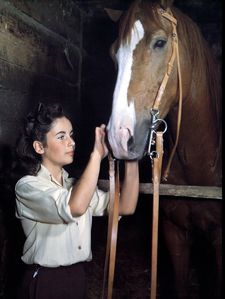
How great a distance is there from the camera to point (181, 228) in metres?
2.35

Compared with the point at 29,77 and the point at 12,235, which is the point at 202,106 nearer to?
the point at 29,77

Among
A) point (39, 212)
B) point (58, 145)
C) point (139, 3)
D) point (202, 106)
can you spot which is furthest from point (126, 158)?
point (139, 3)

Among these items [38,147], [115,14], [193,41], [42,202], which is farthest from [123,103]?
[115,14]

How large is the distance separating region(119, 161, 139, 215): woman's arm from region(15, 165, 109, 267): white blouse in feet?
0.68

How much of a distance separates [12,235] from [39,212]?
890mm

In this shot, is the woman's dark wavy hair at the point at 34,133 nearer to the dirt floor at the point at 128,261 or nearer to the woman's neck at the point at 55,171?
the woman's neck at the point at 55,171

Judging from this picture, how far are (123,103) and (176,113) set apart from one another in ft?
1.67

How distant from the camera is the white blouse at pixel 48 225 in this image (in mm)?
1450

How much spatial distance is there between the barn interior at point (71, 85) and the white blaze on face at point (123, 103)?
19.1 inches

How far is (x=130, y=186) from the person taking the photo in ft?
5.39

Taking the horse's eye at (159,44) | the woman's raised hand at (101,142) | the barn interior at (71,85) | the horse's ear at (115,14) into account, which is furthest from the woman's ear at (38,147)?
the horse's ear at (115,14)

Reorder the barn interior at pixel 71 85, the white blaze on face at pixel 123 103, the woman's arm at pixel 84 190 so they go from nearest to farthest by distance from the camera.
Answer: the woman's arm at pixel 84 190
the white blaze on face at pixel 123 103
the barn interior at pixel 71 85

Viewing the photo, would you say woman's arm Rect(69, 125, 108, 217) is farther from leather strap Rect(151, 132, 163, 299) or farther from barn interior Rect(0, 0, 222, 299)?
barn interior Rect(0, 0, 222, 299)

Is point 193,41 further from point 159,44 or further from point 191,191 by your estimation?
point 191,191
